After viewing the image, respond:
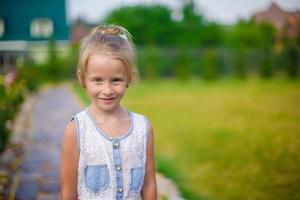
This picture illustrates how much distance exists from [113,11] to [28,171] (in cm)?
1450

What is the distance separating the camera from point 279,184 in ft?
10.3

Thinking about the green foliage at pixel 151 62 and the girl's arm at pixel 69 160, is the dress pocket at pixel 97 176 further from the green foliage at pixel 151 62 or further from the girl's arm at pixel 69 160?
the green foliage at pixel 151 62

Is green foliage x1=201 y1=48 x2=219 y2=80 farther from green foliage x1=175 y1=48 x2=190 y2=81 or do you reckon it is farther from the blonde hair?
the blonde hair

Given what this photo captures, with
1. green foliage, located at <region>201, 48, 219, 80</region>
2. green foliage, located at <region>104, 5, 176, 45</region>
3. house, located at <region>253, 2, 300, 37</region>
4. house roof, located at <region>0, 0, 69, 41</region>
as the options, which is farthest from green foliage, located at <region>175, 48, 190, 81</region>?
house, located at <region>253, 2, 300, 37</region>

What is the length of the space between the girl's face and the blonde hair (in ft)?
0.05

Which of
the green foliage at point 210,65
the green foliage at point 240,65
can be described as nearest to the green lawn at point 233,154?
the green foliage at point 240,65

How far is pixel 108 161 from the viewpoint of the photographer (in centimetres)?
137

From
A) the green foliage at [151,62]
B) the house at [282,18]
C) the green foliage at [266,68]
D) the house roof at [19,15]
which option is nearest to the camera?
the house at [282,18]

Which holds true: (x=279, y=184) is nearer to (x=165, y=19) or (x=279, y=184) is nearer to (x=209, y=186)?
(x=209, y=186)

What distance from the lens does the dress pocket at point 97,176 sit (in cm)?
138

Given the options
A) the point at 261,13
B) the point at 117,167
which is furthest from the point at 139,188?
the point at 261,13

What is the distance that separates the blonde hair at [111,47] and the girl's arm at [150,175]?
191mm

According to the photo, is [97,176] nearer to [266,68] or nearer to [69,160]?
[69,160]

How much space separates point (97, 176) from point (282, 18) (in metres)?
2.48
